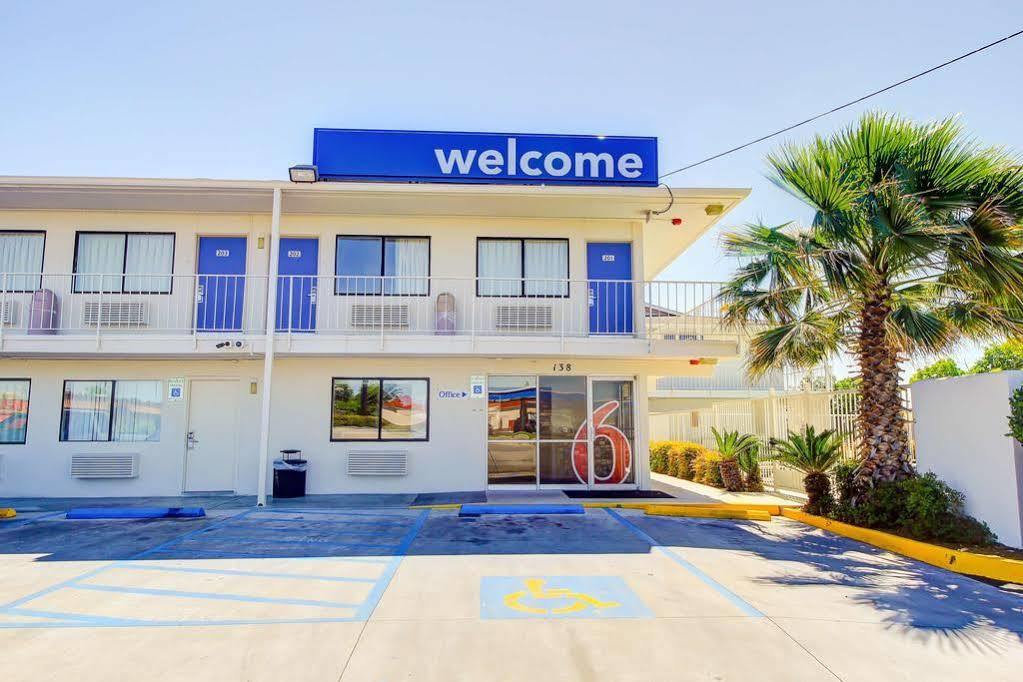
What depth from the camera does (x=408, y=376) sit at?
13500 mm

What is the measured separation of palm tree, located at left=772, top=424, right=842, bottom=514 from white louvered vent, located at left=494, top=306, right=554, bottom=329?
16.7 ft

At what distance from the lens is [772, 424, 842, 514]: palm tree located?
10797 mm

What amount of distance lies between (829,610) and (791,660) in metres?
1.41

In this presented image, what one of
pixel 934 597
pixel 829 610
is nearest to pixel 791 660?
pixel 829 610

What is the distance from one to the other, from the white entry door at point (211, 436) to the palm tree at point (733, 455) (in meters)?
10.2

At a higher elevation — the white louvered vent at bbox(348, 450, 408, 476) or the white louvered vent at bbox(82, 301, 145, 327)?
the white louvered vent at bbox(82, 301, 145, 327)

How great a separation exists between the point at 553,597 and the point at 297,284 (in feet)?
31.8

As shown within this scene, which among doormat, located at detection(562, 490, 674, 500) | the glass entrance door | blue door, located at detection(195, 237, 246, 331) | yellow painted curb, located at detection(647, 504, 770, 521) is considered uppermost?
blue door, located at detection(195, 237, 246, 331)

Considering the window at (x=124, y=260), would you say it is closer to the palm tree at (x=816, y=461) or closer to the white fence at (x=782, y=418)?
the palm tree at (x=816, y=461)

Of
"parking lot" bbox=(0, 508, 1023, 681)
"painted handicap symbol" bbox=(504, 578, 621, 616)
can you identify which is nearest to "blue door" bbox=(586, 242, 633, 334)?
"parking lot" bbox=(0, 508, 1023, 681)

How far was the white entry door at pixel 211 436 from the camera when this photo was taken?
13.3 meters

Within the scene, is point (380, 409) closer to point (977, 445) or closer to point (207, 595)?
point (207, 595)

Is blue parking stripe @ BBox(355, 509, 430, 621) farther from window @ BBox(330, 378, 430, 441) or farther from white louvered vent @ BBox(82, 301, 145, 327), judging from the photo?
white louvered vent @ BBox(82, 301, 145, 327)

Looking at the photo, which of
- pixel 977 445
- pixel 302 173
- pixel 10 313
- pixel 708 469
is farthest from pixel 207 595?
pixel 708 469
